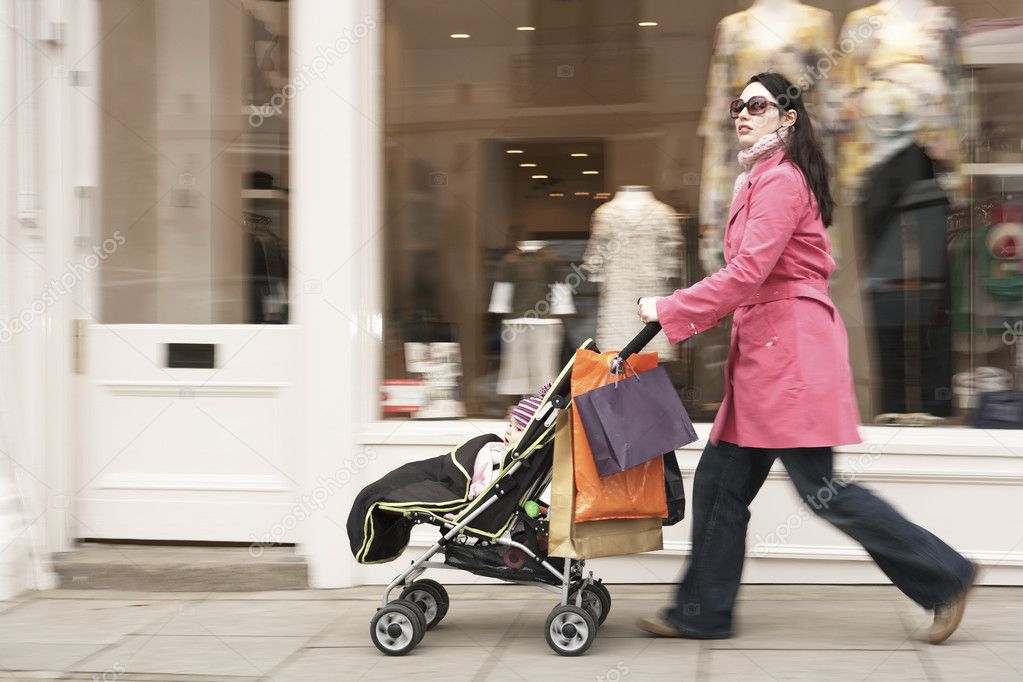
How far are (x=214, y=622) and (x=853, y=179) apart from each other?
3354 millimetres

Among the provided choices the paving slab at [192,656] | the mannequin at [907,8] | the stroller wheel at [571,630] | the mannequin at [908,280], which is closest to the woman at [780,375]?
the stroller wheel at [571,630]

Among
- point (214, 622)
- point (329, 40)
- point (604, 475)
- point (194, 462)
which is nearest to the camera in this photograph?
point (604, 475)

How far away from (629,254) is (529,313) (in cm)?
55

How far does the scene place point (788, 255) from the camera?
4.02 m

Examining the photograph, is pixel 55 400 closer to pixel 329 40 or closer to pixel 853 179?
pixel 329 40

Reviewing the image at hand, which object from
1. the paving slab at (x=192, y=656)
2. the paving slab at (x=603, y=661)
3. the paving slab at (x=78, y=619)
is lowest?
the paving slab at (x=78, y=619)

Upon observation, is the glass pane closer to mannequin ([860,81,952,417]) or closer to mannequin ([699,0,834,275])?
mannequin ([699,0,834,275])

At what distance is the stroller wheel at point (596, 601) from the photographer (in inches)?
165

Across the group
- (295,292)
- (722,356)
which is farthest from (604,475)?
(295,292)

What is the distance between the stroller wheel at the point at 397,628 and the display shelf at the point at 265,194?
2.27 m

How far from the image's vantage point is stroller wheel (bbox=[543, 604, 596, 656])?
4.03 m

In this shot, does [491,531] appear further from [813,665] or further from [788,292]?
[788,292]

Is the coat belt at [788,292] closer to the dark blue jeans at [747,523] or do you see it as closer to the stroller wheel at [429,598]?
the dark blue jeans at [747,523]

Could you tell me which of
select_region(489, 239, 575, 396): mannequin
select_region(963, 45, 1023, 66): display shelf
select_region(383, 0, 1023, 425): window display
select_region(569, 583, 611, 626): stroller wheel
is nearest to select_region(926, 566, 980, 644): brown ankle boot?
select_region(569, 583, 611, 626): stroller wheel
